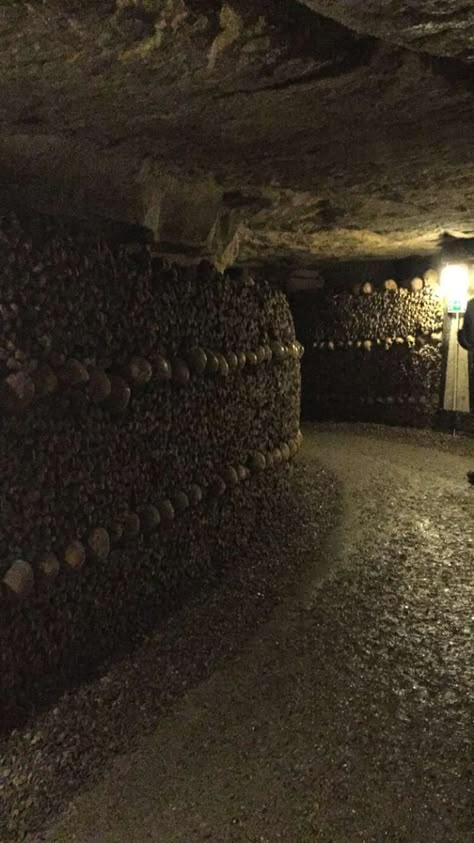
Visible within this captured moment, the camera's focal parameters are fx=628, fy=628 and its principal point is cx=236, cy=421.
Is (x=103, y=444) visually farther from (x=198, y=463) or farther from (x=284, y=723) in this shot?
(x=284, y=723)

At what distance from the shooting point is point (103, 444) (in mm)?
2062

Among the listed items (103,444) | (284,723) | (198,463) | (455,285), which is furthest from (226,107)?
(455,285)

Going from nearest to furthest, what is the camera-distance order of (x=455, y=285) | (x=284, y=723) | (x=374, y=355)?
(x=284, y=723)
(x=455, y=285)
(x=374, y=355)

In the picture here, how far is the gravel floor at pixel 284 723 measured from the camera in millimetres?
1461

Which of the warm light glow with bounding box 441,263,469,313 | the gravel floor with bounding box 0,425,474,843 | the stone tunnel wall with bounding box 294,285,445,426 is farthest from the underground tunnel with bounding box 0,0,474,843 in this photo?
the stone tunnel wall with bounding box 294,285,445,426

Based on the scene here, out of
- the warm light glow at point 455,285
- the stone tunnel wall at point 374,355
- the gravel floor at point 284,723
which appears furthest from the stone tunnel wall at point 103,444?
the stone tunnel wall at point 374,355

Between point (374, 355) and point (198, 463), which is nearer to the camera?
point (198, 463)

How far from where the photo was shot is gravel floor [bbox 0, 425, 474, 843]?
1.46m

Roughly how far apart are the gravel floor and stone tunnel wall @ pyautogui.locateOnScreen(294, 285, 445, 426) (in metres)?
3.12

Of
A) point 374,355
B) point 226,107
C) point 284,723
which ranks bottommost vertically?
point 284,723

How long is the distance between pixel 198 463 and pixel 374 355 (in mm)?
3691

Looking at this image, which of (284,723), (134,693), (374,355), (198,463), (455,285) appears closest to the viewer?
(284,723)

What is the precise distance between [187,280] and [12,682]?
61.1 inches

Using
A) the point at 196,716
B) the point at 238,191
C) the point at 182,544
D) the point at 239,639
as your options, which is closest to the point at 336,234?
the point at 238,191
